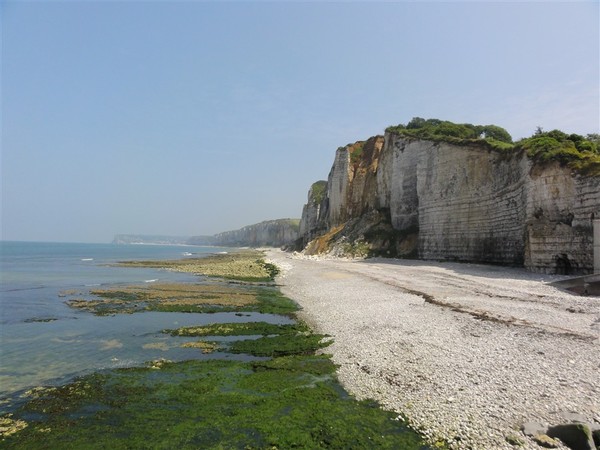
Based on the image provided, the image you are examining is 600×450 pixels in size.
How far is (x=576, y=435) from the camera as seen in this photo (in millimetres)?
5480

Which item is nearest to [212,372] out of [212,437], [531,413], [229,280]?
[212,437]

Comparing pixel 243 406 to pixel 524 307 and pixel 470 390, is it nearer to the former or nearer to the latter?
pixel 470 390

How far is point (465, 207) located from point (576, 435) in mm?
29562

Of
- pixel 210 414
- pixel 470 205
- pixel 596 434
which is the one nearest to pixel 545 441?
pixel 596 434

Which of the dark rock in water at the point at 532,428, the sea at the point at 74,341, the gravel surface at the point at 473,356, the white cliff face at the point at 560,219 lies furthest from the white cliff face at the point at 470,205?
the dark rock in water at the point at 532,428

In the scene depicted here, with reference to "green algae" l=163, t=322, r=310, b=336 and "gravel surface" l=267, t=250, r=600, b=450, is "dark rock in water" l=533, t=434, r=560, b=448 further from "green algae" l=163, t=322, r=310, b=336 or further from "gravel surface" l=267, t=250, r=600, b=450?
"green algae" l=163, t=322, r=310, b=336

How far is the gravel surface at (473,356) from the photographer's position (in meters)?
6.38

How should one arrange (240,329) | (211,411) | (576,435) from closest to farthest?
(576,435), (211,411), (240,329)

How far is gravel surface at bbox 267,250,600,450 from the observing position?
6.38m

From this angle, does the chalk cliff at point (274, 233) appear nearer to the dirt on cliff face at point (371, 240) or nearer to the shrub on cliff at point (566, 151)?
the dirt on cliff face at point (371, 240)

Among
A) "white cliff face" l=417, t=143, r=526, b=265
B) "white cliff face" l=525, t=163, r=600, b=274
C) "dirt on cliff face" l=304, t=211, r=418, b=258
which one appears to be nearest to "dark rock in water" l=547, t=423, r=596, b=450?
"white cliff face" l=525, t=163, r=600, b=274

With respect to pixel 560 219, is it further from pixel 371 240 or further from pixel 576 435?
pixel 371 240

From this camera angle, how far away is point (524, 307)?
1370 centimetres

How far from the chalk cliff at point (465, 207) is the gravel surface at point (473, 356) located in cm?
568
